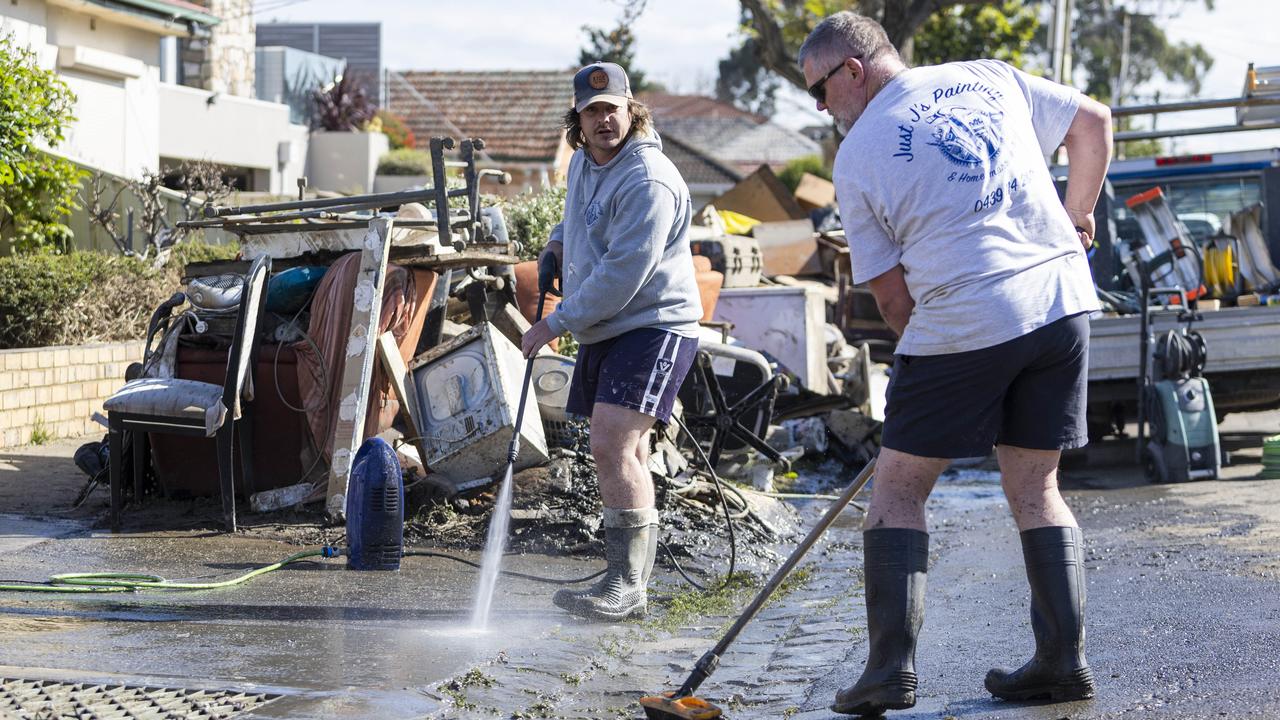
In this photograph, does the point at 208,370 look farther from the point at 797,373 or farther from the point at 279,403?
the point at 797,373

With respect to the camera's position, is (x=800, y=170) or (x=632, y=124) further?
(x=800, y=170)

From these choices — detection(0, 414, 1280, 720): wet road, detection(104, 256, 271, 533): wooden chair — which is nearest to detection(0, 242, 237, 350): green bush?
detection(0, 414, 1280, 720): wet road

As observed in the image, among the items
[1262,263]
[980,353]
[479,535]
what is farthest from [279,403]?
[1262,263]

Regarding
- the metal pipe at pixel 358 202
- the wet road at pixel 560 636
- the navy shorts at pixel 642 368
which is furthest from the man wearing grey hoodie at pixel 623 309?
the metal pipe at pixel 358 202

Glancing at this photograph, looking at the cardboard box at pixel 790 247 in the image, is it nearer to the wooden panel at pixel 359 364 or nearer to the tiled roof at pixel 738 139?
the wooden panel at pixel 359 364

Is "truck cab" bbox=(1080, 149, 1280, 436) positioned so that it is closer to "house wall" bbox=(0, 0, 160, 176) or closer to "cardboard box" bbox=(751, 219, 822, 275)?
"cardboard box" bbox=(751, 219, 822, 275)

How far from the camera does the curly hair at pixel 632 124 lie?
529 centimetres

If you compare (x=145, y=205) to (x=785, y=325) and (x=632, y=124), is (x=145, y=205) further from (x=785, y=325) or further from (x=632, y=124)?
(x=632, y=124)

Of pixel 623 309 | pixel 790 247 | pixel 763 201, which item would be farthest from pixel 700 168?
pixel 623 309

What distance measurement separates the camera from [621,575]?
5.25 metres

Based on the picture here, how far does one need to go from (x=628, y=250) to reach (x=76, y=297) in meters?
6.69

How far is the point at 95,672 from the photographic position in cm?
405

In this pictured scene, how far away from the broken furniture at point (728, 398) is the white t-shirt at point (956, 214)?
181 inches

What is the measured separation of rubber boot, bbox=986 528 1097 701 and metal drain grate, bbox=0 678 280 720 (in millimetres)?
2076
